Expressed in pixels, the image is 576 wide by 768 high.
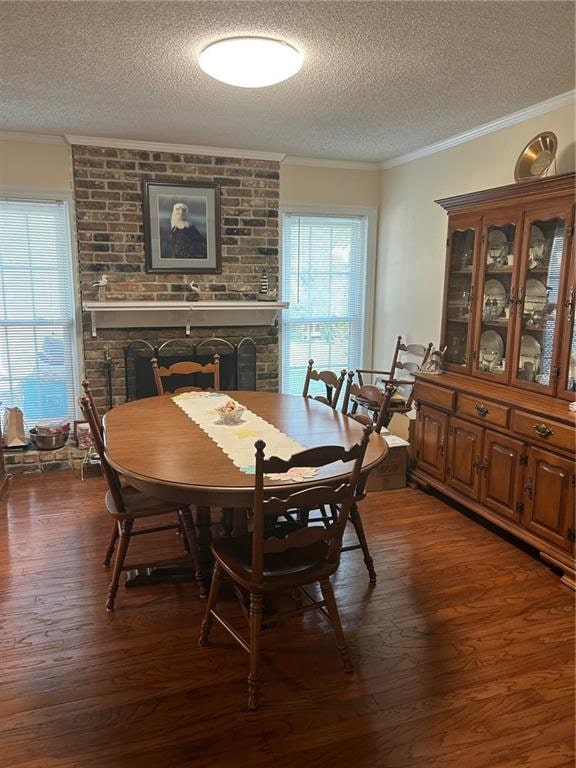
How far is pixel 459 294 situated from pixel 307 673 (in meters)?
2.73

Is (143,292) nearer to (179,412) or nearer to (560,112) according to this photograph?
(179,412)

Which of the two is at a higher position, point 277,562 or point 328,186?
point 328,186

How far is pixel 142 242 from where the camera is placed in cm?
454

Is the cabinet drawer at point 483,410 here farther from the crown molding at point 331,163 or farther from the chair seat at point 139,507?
the crown molding at point 331,163

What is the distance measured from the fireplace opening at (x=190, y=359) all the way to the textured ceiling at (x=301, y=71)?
5.42 feet

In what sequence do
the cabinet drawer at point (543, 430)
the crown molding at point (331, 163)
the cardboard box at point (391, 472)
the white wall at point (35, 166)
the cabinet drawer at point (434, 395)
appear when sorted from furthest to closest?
1. the crown molding at point (331, 163)
2. the white wall at point (35, 166)
3. the cardboard box at point (391, 472)
4. the cabinet drawer at point (434, 395)
5. the cabinet drawer at point (543, 430)

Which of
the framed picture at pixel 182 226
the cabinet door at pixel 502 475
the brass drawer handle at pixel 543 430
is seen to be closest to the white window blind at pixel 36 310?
the framed picture at pixel 182 226

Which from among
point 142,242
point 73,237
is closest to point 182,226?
point 142,242

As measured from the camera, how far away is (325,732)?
187 centimetres

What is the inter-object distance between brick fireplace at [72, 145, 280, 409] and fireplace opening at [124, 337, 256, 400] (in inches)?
2.3

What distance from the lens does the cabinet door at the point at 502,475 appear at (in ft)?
10.3

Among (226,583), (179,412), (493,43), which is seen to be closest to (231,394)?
(179,412)

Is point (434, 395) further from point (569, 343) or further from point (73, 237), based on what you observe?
point (73, 237)

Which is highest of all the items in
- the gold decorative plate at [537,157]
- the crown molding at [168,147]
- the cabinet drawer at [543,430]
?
the crown molding at [168,147]
